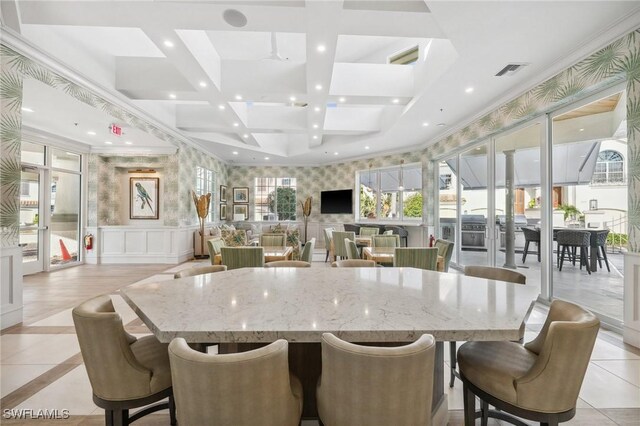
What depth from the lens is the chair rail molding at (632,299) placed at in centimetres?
266

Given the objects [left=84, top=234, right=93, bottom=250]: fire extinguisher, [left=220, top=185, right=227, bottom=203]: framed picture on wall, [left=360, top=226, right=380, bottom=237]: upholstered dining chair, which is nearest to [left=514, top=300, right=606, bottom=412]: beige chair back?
[left=360, top=226, right=380, bottom=237]: upholstered dining chair

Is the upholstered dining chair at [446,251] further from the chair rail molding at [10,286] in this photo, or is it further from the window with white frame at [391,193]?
the chair rail molding at [10,286]

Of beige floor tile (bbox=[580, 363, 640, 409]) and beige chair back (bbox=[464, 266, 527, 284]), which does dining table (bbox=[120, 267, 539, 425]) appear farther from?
beige floor tile (bbox=[580, 363, 640, 409])

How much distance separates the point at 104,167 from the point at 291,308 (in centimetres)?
786

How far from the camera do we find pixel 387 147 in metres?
7.86

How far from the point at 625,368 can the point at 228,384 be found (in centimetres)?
313

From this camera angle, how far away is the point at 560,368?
3.66ft

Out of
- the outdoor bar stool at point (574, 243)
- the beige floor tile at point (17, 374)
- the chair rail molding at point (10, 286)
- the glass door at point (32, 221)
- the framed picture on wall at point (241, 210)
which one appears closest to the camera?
the beige floor tile at point (17, 374)

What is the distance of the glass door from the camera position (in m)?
5.65

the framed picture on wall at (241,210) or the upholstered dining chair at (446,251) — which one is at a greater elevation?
the framed picture on wall at (241,210)

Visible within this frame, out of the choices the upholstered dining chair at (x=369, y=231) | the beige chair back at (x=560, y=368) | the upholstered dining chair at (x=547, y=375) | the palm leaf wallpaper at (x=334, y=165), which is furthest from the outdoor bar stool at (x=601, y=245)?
the upholstered dining chair at (x=369, y=231)

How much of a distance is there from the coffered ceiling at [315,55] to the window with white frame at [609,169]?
45.8 inches

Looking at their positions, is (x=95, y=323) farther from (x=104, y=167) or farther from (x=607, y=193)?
(x=104, y=167)

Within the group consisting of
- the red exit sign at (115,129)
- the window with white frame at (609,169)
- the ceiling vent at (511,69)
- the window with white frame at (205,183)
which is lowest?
the window with white frame at (609,169)
